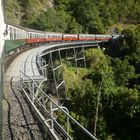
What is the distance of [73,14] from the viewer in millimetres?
113062

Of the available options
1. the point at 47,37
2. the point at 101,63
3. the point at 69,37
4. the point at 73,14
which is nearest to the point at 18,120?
the point at 47,37

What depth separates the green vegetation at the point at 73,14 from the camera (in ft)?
301

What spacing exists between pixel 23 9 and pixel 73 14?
20559 mm

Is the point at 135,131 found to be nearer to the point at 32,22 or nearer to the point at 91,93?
the point at 91,93

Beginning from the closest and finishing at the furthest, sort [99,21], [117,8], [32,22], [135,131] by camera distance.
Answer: [135,131] < [32,22] < [99,21] < [117,8]

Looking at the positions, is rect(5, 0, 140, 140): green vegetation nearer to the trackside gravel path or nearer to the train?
the train

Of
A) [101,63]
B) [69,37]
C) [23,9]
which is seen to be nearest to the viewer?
[101,63]

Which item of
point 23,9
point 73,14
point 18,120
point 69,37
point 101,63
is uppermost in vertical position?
point 23,9

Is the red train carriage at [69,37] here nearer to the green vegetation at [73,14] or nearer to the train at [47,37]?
the train at [47,37]

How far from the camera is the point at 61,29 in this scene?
9844 cm

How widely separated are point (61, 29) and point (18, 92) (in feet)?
272

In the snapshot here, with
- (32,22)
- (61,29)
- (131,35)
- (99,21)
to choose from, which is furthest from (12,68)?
(99,21)

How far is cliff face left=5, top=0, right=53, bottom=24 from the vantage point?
89375 millimetres

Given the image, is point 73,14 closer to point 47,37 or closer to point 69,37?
point 69,37
